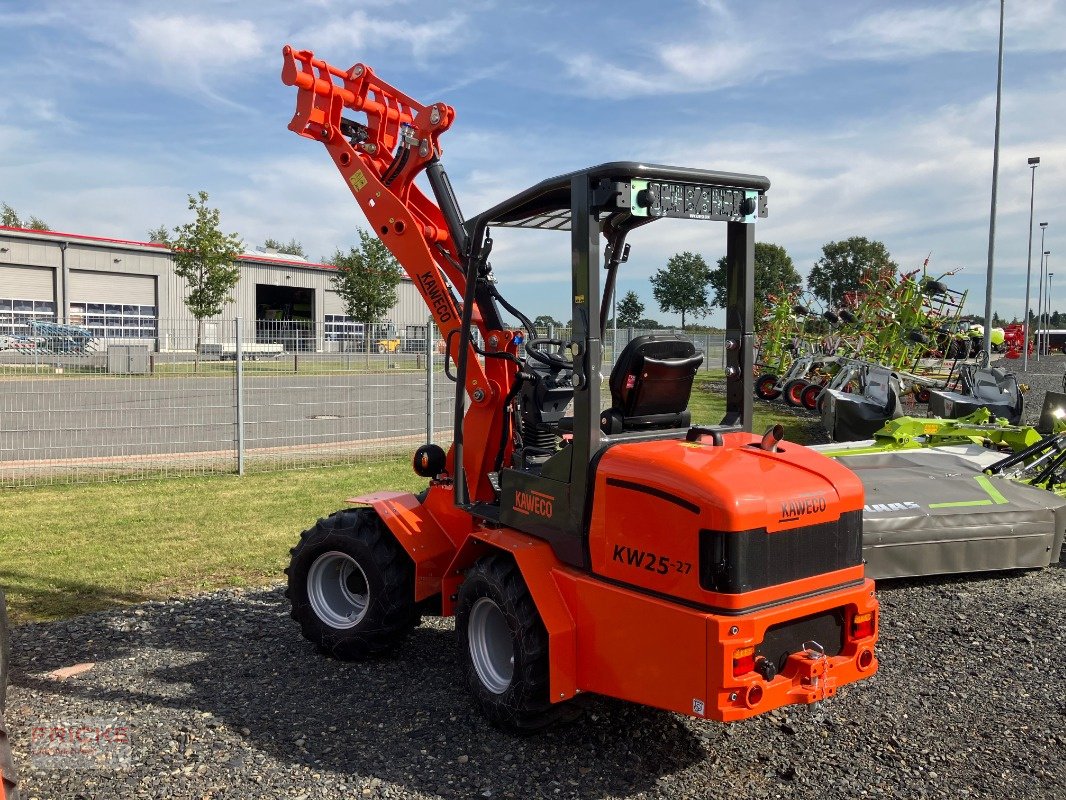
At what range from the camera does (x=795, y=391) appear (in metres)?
21.2

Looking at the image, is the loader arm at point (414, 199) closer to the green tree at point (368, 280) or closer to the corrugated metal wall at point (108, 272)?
the corrugated metal wall at point (108, 272)

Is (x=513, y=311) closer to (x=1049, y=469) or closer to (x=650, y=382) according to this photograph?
(x=650, y=382)

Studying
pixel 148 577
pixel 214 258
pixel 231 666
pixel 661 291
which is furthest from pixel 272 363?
pixel 214 258

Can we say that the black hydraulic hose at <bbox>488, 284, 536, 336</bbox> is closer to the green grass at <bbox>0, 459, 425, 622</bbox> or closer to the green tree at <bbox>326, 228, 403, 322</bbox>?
the green grass at <bbox>0, 459, 425, 622</bbox>

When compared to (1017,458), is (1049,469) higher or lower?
lower

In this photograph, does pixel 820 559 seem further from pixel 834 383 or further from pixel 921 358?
pixel 921 358

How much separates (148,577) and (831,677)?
5.22 metres

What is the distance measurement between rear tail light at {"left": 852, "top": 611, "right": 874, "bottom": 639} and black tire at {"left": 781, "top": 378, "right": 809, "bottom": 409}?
57.8 ft

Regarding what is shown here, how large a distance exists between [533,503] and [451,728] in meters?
1.18

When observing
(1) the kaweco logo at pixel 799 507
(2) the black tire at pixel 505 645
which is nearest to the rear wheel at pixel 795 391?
(2) the black tire at pixel 505 645

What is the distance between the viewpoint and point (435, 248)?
5367 mm

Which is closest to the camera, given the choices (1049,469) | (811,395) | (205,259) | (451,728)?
(451,728)

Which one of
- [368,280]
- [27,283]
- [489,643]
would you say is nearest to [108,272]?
[27,283]

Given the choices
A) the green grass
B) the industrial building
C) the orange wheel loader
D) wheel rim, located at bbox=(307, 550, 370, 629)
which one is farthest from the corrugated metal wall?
the orange wheel loader
